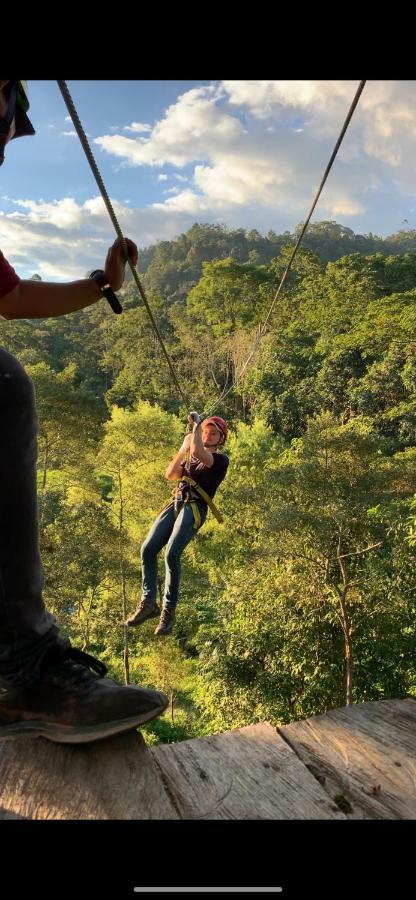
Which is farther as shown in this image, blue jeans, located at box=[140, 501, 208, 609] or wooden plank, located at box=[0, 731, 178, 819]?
A: blue jeans, located at box=[140, 501, 208, 609]

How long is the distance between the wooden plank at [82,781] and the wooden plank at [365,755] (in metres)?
0.33

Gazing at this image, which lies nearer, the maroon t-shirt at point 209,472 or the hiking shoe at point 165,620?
the maroon t-shirt at point 209,472

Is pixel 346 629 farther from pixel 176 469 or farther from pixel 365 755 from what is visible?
pixel 365 755

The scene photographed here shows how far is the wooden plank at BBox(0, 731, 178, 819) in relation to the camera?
2.99 feet

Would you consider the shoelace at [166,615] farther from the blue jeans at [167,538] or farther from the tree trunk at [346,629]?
the tree trunk at [346,629]

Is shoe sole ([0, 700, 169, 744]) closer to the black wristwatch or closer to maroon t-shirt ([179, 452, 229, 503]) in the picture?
the black wristwatch

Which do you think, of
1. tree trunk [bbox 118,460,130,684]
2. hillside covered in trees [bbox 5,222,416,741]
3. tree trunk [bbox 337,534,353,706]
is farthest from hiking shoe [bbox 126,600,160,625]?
tree trunk [bbox 118,460,130,684]

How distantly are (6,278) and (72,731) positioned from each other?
937 millimetres

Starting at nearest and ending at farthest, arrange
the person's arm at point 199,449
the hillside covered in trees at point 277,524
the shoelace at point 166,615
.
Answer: the person's arm at point 199,449 < the shoelace at point 166,615 < the hillside covered in trees at point 277,524

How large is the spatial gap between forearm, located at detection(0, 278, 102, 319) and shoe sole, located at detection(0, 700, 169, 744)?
34.0 inches

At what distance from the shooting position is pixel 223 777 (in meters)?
1.05

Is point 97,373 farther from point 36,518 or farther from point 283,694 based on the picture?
point 36,518

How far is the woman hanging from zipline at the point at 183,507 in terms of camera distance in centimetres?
372

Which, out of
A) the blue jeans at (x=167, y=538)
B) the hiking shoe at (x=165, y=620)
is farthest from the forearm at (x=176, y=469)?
the hiking shoe at (x=165, y=620)
